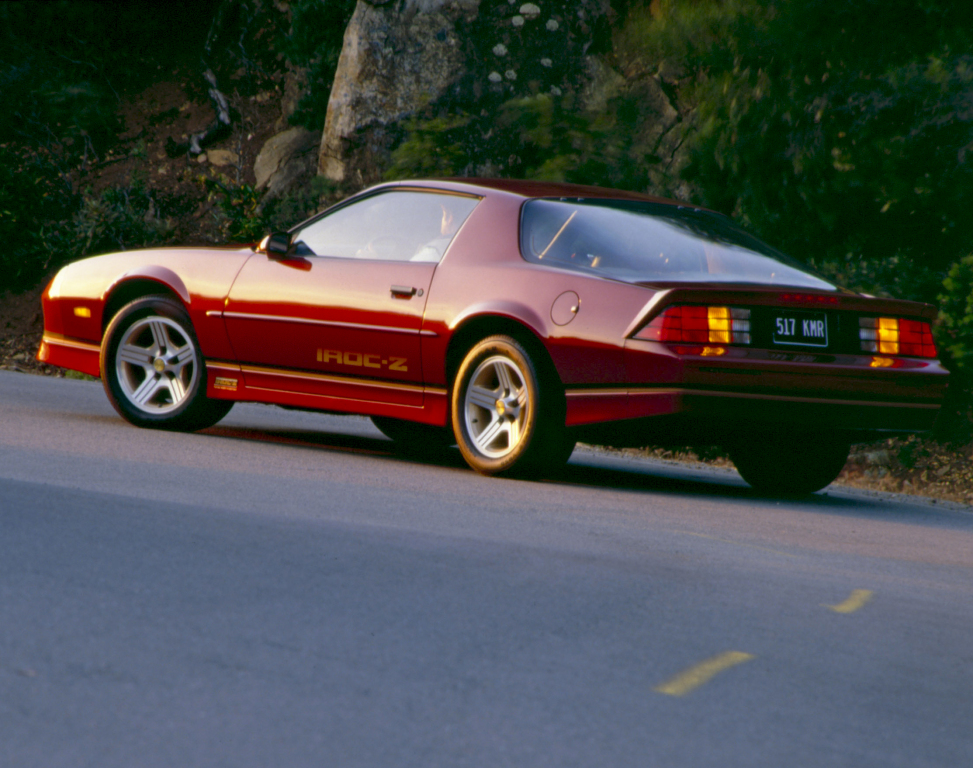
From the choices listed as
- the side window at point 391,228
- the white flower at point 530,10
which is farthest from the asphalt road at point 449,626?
the white flower at point 530,10

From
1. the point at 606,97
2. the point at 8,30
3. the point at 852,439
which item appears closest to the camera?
the point at 852,439

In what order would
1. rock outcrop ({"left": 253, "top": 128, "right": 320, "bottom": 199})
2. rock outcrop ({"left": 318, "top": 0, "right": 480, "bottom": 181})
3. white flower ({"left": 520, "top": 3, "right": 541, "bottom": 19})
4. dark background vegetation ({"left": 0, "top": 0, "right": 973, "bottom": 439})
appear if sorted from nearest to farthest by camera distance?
dark background vegetation ({"left": 0, "top": 0, "right": 973, "bottom": 439}), white flower ({"left": 520, "top": 3, "right": 541, "bottom": 19}), rock outcrop ({"left": 318, "top": 0, "right": 480, "bottom": 181}), rock outcrop ({"left": 253, "top": 128, "right": 320, "bottom": 199})

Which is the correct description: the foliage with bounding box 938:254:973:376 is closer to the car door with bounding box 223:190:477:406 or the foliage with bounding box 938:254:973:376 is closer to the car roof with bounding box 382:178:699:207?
the car roof with bounding box 382:178:699:207

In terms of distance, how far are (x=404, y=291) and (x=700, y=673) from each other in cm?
414

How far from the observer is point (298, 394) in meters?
7.96

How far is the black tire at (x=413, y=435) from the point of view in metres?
9.00

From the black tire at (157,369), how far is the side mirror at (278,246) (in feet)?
2.14

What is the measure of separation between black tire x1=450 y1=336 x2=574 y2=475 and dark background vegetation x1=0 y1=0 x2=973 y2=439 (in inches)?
177

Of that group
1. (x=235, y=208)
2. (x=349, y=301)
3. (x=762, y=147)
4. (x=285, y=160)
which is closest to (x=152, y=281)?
(x=349, y=301)

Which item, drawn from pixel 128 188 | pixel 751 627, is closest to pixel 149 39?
pixel 128 188

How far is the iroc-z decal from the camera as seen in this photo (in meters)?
7.55

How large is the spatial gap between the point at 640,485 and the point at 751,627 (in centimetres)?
358

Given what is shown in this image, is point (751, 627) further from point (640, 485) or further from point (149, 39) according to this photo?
point (149, 39)

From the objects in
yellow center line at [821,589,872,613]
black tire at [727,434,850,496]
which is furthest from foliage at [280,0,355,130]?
yellow center line at [821,589,872,613]
